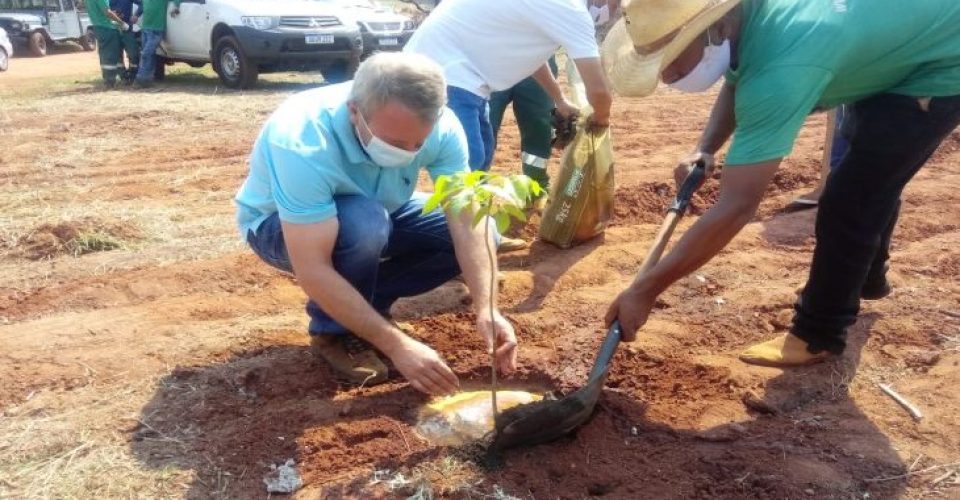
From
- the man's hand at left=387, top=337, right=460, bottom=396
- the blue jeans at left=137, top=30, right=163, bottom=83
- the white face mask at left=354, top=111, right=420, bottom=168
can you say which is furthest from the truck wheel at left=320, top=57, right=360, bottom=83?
the man's hand at left=387, top=337, right=460, bottom=396

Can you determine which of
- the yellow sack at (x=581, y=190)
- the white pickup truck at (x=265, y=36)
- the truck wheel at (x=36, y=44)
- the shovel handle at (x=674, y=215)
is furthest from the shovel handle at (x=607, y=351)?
the truck wheel at (x=36, y=44)

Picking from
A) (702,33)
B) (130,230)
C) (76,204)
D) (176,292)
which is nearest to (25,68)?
(76,204)

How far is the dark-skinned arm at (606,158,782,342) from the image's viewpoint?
7.97 ft

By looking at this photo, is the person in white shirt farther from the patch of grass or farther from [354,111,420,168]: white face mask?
the patch of grass

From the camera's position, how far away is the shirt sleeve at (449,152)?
2996 mm

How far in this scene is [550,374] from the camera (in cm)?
326

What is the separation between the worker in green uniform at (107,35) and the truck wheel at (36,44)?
7.48 m

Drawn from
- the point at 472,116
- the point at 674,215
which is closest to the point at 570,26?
the point at 472,116

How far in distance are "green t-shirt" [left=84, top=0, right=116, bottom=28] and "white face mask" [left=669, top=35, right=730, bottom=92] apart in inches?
415

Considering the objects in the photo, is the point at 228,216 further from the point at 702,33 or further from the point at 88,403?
the point at 702,33

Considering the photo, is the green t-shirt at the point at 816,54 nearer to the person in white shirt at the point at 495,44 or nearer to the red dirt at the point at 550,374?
the red dirt at the point at 550,374

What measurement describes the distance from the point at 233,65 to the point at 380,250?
28.6 feet

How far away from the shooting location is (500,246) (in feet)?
15.0

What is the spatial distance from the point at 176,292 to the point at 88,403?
1.06 metres
